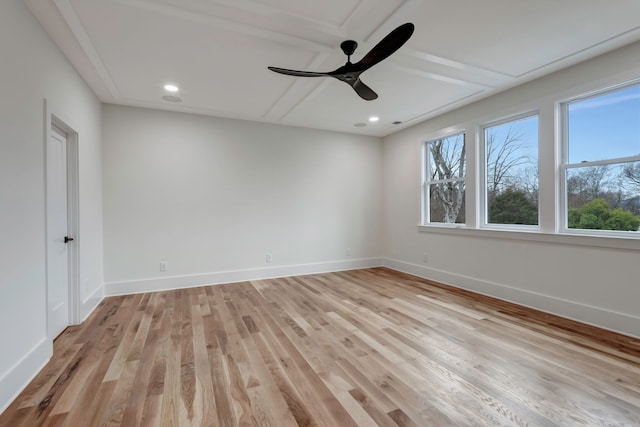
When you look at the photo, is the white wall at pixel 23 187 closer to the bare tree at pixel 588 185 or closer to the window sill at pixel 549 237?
the window sill at pixel 549 237

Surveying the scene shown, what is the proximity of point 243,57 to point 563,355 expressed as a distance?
3862mm

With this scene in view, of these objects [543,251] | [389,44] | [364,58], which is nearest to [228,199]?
[364,58]

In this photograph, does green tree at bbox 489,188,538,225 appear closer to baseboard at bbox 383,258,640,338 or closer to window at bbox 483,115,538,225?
window at bbox 483,115,538,225

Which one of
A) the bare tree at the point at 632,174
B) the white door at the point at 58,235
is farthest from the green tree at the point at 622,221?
the white door at the point at 58,235

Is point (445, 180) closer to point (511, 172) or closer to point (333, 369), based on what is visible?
point (511, 172)

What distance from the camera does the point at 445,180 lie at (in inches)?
186

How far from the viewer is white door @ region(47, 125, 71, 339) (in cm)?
263

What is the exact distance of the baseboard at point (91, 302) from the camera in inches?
123

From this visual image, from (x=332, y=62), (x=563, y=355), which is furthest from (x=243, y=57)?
(x=563, y=355)

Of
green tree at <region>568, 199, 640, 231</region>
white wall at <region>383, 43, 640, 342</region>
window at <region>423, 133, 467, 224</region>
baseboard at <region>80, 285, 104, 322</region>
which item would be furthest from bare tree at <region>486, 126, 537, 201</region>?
baseboard at <region>80, 285, 104, 322</region>

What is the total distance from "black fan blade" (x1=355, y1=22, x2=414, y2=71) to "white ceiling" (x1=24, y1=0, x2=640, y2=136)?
0.33 m

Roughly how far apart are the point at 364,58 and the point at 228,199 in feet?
10.5

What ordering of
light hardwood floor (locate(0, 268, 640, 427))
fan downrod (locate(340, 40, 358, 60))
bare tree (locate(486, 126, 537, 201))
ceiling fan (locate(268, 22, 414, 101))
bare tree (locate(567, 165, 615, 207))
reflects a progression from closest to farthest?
light hardwood floor (locate(0, 268, 640, 427))
ceiling fan (locate(268, 22, 414, 101))
fan downrod (locate(340, 40, 358, 60))
bare tree (locate(567, 165, 615, 207))
bare tree (locate(486, 126, 537, 201))

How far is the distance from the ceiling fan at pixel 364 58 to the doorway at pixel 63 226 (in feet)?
7.57
